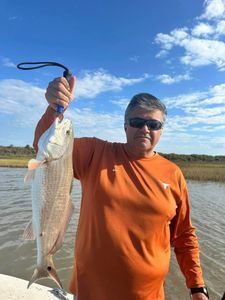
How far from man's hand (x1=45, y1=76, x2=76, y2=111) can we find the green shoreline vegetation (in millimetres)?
26563

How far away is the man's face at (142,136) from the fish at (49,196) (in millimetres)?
1227

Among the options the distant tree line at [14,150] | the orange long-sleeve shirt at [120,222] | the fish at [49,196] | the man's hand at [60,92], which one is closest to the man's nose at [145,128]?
the orange long-sleeve shirt at [120,222]

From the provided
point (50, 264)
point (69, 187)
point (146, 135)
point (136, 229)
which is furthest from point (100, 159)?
point (50, 264)

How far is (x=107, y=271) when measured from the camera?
9.53ft

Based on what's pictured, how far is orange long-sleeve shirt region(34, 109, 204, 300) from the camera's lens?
2902 millimetres

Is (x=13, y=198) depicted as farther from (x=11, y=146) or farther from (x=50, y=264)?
(x=11, y=146)

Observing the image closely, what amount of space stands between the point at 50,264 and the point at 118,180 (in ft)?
3.52

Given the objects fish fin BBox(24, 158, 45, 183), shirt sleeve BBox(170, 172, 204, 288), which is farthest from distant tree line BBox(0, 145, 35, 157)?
fish fin BBox(24, 158, 45, 183)

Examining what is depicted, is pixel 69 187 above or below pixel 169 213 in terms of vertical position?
above

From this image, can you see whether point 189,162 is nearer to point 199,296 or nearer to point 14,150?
point 14,150

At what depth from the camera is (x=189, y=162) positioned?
68.8 metres

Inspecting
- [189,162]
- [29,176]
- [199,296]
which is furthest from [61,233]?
[189,162]

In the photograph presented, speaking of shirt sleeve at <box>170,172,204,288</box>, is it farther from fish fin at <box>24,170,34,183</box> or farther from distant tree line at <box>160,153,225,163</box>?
distant tree line at <box>160,153,225,163</box>

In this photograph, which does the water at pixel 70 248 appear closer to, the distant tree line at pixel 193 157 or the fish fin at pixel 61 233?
the fish fin at pixel 61 233
